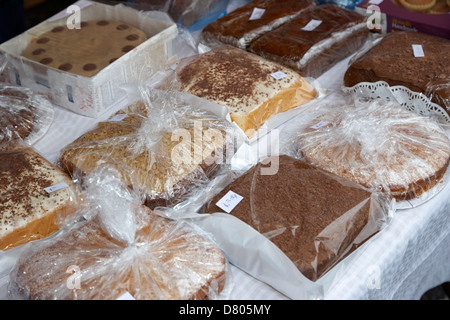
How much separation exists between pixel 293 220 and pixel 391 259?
0.29m

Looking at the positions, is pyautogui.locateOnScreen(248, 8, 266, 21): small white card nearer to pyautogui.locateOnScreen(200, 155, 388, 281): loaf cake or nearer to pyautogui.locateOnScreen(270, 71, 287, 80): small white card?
pyautogui.locateOnScreen(270, 71, 287, 80): small white card

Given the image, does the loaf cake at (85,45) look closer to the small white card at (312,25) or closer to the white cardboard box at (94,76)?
the white cardboard box at (94,76)

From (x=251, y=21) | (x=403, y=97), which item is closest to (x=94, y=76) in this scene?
(x=251, y=21)

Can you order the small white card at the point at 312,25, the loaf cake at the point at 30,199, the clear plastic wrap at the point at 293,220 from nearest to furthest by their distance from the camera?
the clear plastic wrap at the point at 293,220
the loaf cake at the point at 30,199
the small white card at the point at 312,25

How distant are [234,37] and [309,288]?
128cm

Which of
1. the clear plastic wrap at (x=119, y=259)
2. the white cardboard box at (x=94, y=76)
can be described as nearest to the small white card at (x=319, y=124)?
the clear plastic wrap at (x=119, y=259)

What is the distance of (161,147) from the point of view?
1382 millimetres

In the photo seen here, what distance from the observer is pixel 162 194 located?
4.27ft

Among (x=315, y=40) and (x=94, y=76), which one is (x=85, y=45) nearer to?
(x=94, y=76)

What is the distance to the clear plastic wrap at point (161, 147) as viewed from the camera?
133 cm

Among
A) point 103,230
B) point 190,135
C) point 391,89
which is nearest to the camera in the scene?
point 103,230

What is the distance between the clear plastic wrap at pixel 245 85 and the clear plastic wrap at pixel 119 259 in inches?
21.5

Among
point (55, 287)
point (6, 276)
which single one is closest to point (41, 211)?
point (6, 276)
